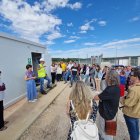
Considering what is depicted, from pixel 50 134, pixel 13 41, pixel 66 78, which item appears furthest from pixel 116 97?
pixel 66 78

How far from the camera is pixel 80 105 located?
251cm

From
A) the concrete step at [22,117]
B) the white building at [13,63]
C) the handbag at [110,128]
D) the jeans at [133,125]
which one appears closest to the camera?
the handbag at [110,128]

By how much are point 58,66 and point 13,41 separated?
827 cm

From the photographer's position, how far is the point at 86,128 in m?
2.37

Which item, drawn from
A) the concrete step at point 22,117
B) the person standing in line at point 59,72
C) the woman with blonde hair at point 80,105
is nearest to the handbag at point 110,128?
the woman with blonde hair at point 80,105

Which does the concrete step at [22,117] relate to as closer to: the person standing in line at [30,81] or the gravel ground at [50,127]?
the gravel ground at [50,127]

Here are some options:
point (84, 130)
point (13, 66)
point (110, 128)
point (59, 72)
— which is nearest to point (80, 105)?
point (84, 130)

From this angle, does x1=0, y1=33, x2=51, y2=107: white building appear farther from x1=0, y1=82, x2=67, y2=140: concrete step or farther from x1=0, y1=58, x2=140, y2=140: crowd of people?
x1=0, y1=58, x2=140, y2=140: crowd of people

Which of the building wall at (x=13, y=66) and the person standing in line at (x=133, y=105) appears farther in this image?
the building wall at (x=13, y=66)

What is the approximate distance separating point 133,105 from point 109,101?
21.5 inches

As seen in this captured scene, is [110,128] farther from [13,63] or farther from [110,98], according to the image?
[13,63]

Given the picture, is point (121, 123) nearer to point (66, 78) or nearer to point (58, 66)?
point (66, 78)

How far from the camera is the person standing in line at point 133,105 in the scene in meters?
3.15

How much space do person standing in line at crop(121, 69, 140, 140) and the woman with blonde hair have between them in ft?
2.88
